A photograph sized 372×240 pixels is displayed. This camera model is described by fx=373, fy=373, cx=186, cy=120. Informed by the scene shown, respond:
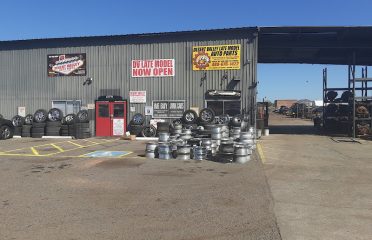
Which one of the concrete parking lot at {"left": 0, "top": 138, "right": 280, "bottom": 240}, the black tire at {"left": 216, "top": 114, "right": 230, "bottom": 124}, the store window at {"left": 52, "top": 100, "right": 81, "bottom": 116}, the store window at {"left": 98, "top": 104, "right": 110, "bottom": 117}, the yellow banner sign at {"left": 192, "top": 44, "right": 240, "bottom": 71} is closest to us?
the concrete parking lot at {"left": 0, "top": 138, "right": 280, "bottom": 240}

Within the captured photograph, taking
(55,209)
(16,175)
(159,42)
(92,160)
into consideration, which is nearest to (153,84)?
(159,42)

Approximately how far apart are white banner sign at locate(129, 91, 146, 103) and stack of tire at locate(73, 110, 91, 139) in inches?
122

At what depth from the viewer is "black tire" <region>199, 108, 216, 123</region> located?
21.6m

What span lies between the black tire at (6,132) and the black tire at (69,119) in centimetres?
310

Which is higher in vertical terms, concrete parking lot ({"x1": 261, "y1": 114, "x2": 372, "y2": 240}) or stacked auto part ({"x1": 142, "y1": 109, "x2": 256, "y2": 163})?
stacked auto part ({"x1": 142, "y1": 109, "x2": 256, "y2": 163})

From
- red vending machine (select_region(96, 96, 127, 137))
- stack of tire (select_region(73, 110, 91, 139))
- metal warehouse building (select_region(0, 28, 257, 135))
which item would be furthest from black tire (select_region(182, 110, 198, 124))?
stack of tire (select_region(73, 110, 91, 139))

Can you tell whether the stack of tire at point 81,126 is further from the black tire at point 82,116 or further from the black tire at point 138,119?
the black tire at point 138,119

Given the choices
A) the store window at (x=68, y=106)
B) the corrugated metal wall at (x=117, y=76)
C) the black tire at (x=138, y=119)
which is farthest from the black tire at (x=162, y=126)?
the store window at (x=68, y=106)

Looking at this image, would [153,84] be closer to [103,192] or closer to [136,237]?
[103,192]

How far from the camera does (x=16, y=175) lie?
1027cm

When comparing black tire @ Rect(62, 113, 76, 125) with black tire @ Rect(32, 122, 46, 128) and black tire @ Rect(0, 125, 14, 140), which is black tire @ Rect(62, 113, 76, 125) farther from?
black tire @ Rect(0, 125, 14, 140)

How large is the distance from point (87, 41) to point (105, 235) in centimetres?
2114

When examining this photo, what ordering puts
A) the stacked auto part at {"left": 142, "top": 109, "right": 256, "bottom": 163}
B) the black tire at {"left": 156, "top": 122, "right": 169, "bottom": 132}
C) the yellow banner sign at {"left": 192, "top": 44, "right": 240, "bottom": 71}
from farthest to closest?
the yellow banner sign at {"left": 192, "top": 44, "right": 240, "bottom": 71} → the black tire at {"left": 156, "top": 122, "right": 169, "bottom": 132} → the stacked auto part at {"left": 142, "top": 109, "right": 256, "bottom": 163}

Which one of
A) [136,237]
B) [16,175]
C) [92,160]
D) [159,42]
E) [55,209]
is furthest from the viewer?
[159,42]
